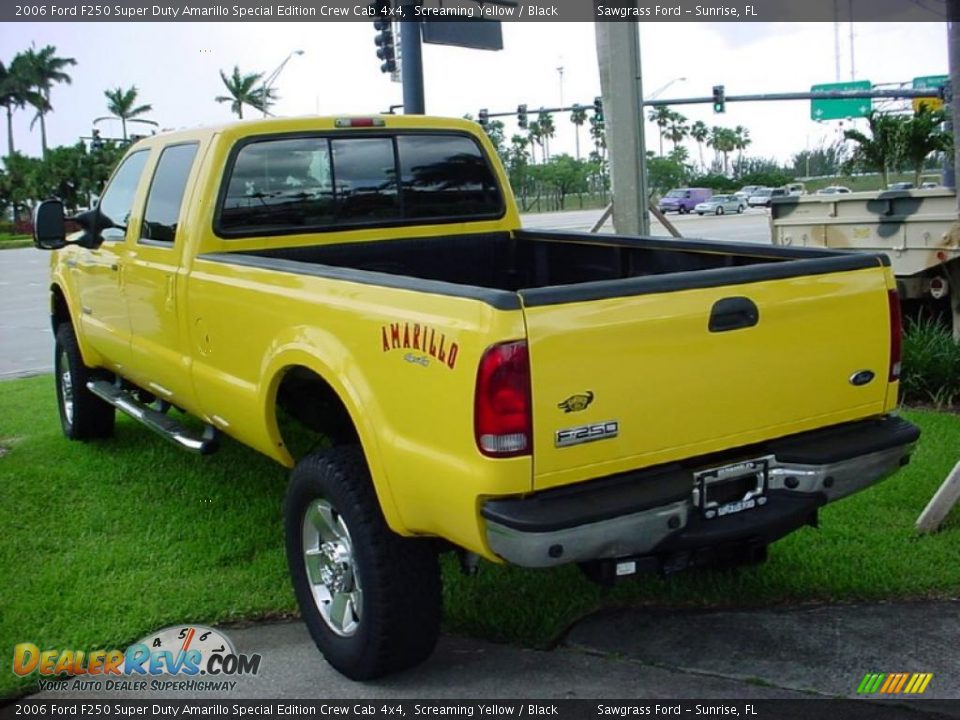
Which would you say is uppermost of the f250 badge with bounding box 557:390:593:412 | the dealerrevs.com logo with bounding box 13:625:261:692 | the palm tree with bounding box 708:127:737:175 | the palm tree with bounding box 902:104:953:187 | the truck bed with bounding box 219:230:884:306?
the palm tree with bounding box 708:127:737:175

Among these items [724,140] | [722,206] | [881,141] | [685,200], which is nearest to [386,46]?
[881,141]

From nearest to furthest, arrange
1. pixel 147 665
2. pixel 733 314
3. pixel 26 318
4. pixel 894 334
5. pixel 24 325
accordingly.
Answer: pixel 733 314, pixel 894 334, pixel 147 665, pixel 24 325, pixel 26 318

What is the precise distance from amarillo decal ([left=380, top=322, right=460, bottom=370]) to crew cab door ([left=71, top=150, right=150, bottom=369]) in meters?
2.88

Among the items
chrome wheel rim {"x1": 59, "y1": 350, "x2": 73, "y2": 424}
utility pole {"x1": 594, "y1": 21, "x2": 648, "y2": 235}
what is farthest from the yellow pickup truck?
utility pole {"x1": 594, "y1": 21, "x2": 648, "y2": 235}

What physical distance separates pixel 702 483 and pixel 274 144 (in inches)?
115

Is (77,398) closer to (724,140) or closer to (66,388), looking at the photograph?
(66,388)

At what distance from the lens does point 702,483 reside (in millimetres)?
3318

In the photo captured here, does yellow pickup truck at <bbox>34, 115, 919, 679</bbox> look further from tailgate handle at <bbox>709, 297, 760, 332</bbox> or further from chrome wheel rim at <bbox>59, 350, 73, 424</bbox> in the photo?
chrome wheel rim at <bbox>59, 350, 73, 424</bbox>

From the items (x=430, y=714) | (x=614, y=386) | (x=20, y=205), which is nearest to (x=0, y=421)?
(x=430, y=714)

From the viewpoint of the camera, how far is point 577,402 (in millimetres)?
3061

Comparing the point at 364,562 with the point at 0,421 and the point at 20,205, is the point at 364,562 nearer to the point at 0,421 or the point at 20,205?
the point at 0,421

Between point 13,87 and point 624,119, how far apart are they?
7532cm

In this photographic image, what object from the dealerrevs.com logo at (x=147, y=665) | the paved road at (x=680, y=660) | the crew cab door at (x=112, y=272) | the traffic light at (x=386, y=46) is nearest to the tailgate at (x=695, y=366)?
the paved road at (x=680, y=660)

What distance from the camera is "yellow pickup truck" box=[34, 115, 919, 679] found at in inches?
119
